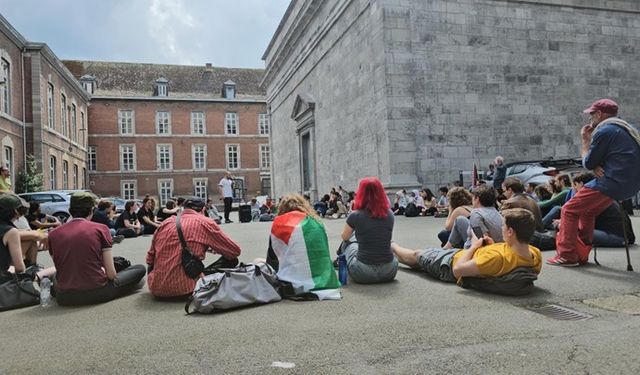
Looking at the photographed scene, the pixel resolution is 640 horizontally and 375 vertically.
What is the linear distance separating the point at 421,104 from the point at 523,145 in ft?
13.3

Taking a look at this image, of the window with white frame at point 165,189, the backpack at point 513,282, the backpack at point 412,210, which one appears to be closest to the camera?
the backpack at point 513,282

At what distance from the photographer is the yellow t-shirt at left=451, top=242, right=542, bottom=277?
4.68 metres

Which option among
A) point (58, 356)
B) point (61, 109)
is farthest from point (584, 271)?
point (61, 109)

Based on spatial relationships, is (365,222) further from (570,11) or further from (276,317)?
(570,11)

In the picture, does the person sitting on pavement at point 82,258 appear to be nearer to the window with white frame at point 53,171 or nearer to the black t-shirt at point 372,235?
the black t-shirt at point 372,235

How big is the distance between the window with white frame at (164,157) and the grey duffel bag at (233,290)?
4585 centimetres

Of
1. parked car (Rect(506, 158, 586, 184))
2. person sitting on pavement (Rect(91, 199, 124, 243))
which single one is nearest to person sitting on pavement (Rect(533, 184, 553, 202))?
parked car (Rect(506, 158, 586, 184))

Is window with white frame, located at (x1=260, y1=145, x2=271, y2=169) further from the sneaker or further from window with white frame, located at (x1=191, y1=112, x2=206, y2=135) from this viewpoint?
the sneaker

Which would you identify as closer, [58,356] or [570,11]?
[58,356]

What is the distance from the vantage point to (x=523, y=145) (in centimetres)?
1623

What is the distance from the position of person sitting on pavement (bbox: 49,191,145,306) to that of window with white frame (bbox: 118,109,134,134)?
45.6 meters

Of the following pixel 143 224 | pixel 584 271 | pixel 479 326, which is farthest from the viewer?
pixel 143 224

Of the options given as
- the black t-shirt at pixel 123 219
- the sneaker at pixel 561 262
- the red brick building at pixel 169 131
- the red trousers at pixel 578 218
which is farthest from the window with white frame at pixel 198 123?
the red trousers at pixel 578 218

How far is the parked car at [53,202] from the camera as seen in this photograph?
1884cm
